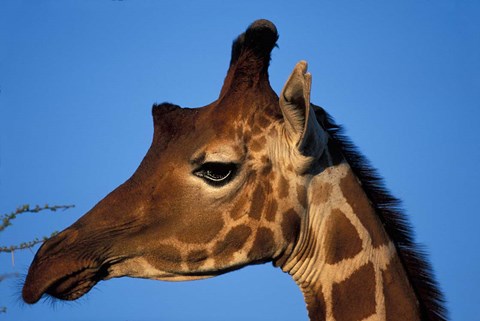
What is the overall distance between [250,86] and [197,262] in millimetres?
1681

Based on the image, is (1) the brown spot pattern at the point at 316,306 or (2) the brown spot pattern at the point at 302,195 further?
(2) the brown spot pattern at the point at 302,195

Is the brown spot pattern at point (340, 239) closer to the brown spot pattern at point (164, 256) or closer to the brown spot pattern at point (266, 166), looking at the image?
the brown spot pattern at point (266, 166)

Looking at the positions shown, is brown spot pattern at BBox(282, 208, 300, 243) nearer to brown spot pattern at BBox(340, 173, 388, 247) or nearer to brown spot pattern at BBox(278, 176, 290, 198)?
brown spot pattern at BBox(278, 176, 290, 198)

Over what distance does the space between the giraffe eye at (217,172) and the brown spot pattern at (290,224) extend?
22.5 inches

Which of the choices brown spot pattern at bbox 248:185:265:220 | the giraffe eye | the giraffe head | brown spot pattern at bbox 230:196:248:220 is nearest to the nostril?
the giraffe head

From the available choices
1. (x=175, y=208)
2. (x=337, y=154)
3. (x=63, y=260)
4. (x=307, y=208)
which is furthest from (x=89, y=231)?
(x=337, y=154)

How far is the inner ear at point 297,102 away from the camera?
5.34m

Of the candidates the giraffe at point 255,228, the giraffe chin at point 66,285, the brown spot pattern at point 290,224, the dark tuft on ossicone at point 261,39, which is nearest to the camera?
the giraffe chin at point 66,285

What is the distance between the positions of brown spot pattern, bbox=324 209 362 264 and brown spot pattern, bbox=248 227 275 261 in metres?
0.47

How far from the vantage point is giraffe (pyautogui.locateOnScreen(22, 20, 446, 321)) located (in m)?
5.75

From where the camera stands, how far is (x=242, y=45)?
22.1ft

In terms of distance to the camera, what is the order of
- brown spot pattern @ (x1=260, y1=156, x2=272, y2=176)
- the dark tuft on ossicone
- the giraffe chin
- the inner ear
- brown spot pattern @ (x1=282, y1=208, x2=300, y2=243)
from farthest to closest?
the dark tuft on ossicone
brown spot pattern @ (x1=260, y1=156, x2=272, y2=176)
brown spot pattern @ (x1=282, y1=208, x2=300, y2=243)
the giraffe chin
the inner ear

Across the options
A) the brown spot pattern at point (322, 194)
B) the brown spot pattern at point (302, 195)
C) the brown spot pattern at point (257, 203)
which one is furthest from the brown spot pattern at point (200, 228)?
the brown spot pattern at point (322, 194)

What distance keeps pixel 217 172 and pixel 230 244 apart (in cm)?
62
